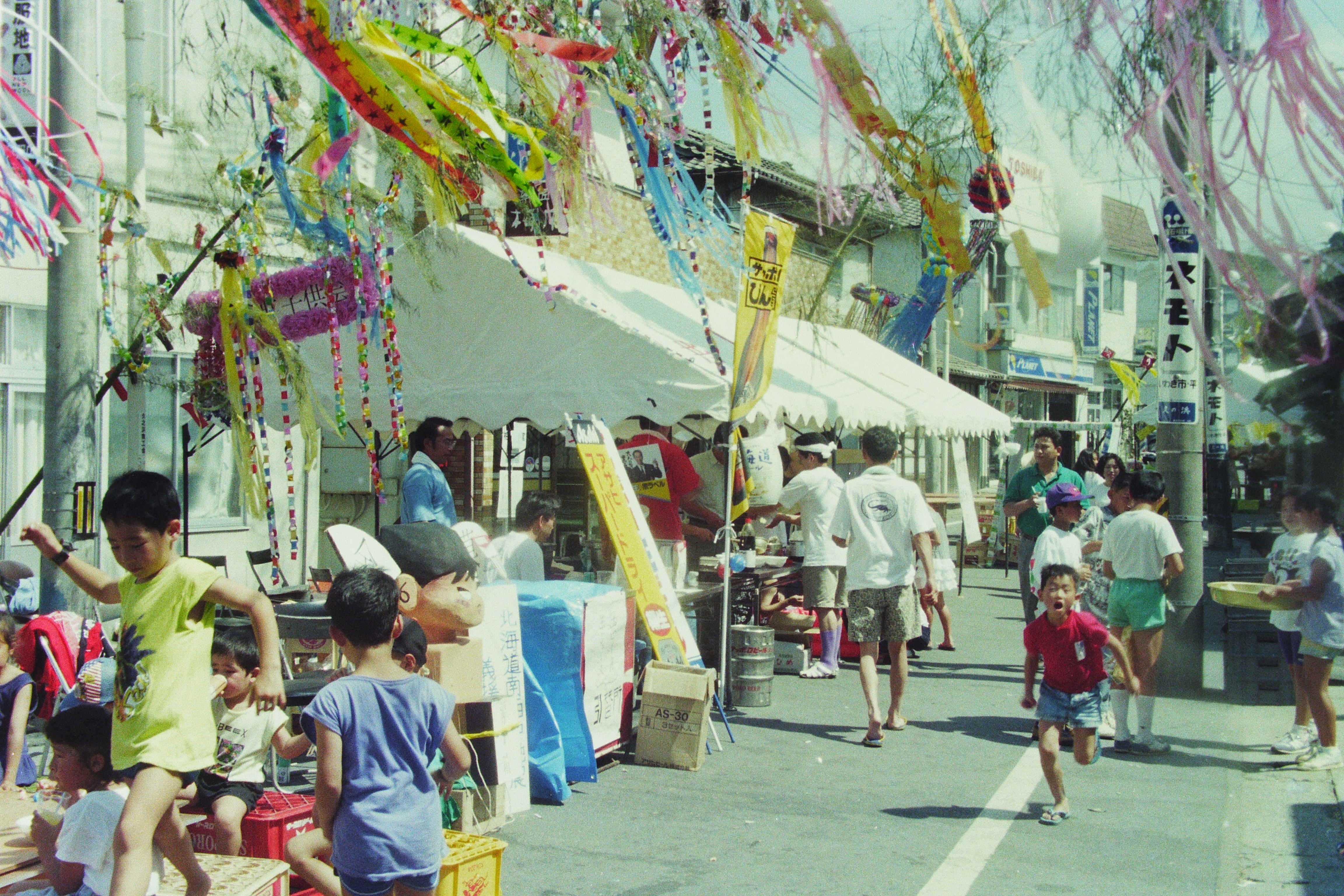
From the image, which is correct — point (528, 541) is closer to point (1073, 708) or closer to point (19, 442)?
point (1073, 708)

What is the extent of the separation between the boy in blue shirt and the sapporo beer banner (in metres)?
4.90

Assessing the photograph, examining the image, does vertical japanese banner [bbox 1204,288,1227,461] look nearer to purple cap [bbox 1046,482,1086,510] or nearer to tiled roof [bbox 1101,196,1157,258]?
tiled roof [bbox 1101,196,1157,258]

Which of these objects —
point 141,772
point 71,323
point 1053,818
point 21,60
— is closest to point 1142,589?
point 1053,818

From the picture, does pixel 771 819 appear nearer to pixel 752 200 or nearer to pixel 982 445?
pixel 752 200

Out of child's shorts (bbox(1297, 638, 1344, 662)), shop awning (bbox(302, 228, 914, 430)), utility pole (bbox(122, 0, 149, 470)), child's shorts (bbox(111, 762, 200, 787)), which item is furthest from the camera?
shop awning (bbox(302, 228, 914, 430))

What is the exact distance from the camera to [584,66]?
6.23 meters

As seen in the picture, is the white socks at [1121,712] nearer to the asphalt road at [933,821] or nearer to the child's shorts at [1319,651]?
the asphalt road at [933,821]

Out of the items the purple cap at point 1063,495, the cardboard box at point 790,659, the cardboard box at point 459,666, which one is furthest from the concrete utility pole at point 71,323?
the purple cap at point 1063,495

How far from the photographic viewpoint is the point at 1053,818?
5664 millimetres

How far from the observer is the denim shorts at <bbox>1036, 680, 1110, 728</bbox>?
5672 mm

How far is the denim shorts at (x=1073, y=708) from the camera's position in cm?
567

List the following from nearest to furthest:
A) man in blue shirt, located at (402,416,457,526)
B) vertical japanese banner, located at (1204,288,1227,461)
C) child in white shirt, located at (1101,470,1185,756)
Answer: child in white shirt, located at (1101,470,1185,756)
man in blue shirt, located at (402,416,457,526)
vertical japanese banner, located at (1204,288,1227,461)

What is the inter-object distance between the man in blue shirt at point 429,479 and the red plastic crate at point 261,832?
9.12 feet

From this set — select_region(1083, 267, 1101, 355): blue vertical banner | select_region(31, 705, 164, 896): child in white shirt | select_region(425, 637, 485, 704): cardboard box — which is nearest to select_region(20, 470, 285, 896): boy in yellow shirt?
select_region(31, 705, 164, 896): child in white shirt
